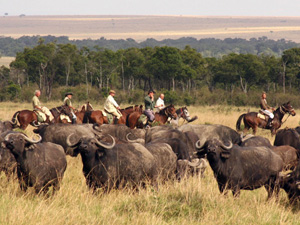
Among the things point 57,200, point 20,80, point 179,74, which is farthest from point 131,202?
point 20,80

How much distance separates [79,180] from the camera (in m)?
10.8

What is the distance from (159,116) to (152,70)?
3594 cm

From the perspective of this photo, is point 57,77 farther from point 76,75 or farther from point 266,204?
point 266,204

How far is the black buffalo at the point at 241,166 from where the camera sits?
9.33 meters

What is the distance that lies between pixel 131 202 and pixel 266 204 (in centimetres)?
231

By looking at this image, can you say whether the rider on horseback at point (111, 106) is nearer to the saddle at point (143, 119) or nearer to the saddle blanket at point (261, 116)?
the saddle at point (143, 119)

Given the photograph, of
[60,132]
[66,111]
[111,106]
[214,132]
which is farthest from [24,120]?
[214,132]

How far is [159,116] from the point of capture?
20062mm

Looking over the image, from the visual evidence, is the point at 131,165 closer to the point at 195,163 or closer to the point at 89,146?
the point at 89,146

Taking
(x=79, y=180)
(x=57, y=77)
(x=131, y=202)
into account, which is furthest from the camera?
(x=57, y=77)

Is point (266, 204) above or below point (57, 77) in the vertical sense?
above

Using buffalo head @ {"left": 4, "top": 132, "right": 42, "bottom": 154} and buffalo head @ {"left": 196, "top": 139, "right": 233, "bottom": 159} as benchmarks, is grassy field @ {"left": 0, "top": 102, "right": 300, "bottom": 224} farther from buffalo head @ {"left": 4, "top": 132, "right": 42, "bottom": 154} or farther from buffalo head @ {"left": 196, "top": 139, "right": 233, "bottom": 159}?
buffalo head @ {"left": 4, "top": 132, "right": 42, "bottom": 154}

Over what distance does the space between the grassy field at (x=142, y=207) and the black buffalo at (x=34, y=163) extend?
0.26m

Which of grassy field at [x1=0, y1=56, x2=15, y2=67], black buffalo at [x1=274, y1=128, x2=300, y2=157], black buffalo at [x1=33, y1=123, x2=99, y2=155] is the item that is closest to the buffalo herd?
black buffalo at [x1=33, y1=123, x2=99, y2=155]
